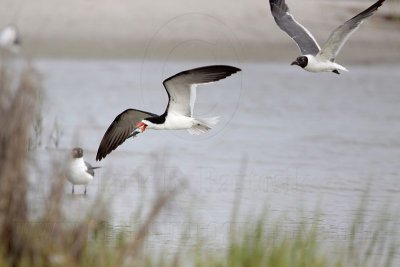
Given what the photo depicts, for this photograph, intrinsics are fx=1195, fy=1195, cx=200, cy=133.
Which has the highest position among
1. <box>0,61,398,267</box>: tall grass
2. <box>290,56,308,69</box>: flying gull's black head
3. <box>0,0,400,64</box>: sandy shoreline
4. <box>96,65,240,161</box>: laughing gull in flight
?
<box>0,0,400,64</box>: sandy shoreline

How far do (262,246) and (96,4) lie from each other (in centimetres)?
2059

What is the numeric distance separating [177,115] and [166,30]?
15.9 meters

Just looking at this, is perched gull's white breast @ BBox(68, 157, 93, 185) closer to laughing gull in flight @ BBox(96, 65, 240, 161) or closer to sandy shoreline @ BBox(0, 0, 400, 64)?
laughing gull in flight @ BBox(96, 65, 240, 161)

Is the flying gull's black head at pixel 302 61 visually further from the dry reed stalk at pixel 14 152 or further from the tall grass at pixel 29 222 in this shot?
the dry reed stalk at pixel 14 152

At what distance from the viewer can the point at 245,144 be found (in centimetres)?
1590

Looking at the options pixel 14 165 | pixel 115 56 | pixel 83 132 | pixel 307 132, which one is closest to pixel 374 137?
pixel 307 132

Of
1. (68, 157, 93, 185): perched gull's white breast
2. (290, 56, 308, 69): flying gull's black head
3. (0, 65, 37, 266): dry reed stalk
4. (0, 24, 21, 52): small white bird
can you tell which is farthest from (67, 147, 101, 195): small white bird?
(0, 65, 37, 266): dry reed stalk

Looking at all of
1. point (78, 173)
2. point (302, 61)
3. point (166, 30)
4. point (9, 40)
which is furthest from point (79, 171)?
point (166, 30)

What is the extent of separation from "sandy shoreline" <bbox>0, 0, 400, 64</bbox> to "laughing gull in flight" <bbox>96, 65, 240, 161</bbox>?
532 inches

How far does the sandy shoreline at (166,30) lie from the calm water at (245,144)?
24.9 inches

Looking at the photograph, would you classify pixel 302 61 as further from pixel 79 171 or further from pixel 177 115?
pixel 79 171

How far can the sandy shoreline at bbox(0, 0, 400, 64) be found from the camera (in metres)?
25.8

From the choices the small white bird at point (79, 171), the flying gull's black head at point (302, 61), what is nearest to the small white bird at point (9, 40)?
the small white bird at point (79, 171)

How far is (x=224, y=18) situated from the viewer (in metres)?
27.2
